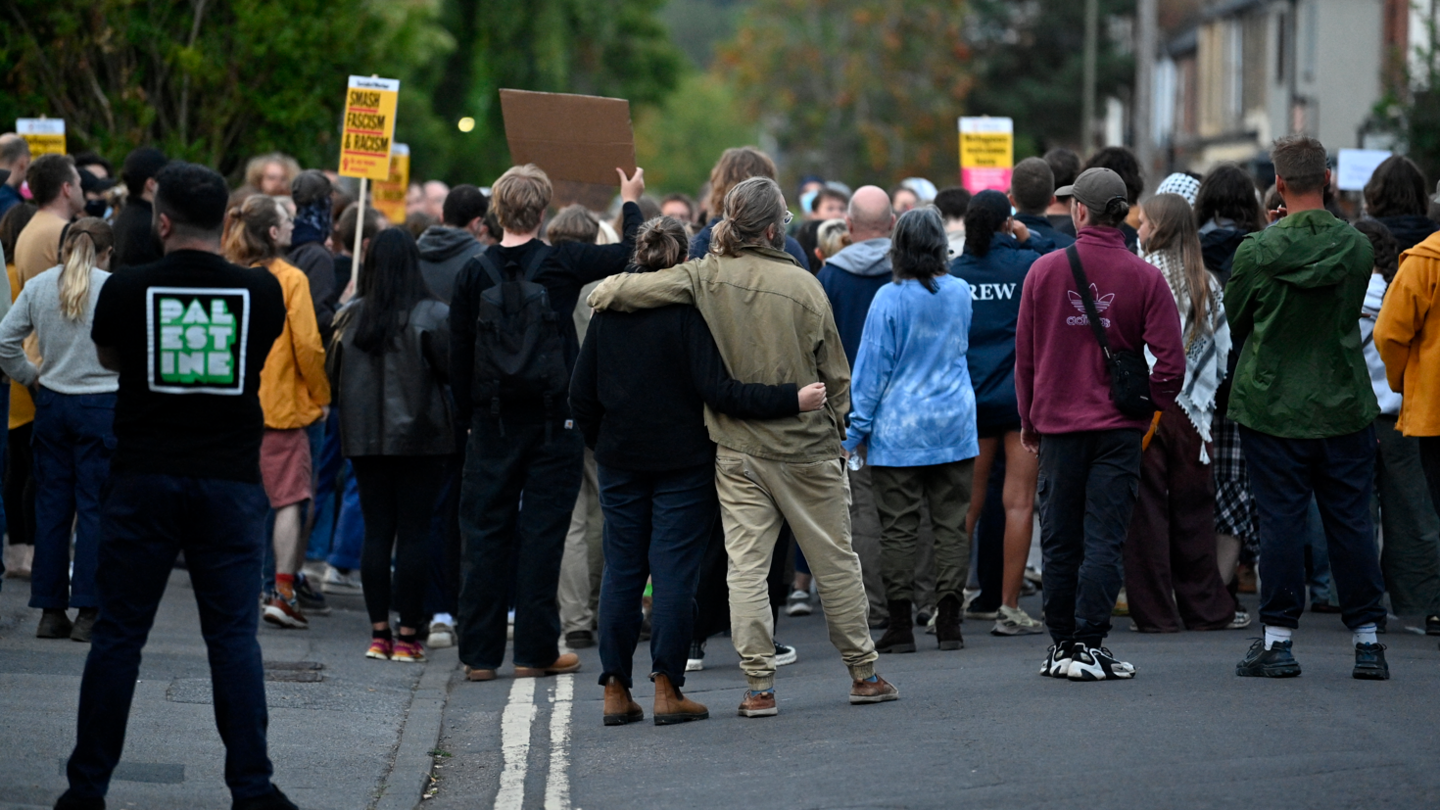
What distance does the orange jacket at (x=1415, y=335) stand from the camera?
7930 mm

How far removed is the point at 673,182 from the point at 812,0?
5446cm

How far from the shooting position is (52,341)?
8898 mm

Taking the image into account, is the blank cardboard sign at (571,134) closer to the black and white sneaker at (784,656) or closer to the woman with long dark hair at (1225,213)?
the black and white sneaker at (784,656)

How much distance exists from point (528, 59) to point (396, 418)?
103 feet

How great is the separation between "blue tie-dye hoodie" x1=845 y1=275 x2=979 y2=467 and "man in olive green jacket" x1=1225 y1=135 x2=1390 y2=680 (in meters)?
1.57

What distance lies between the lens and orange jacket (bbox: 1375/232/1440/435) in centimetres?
793

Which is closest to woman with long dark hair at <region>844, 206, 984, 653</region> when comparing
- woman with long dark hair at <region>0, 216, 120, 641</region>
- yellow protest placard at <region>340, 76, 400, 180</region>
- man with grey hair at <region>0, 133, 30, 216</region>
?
woman with long dark hair at <region>0, 216, 120, 641</region>

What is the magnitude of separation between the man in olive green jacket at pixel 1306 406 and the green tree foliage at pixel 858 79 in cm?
4808

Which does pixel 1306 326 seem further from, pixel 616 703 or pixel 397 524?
pixel 397 524

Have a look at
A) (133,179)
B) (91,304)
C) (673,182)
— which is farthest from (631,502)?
(673,182)

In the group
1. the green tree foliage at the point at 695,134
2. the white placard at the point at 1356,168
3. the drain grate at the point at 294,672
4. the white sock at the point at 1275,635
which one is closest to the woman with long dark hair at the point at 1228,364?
the white sock at the point at 1275,635

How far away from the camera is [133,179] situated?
32.1 feet

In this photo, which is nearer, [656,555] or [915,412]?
[656,555]

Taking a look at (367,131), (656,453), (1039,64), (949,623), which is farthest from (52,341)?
(1039,64)
